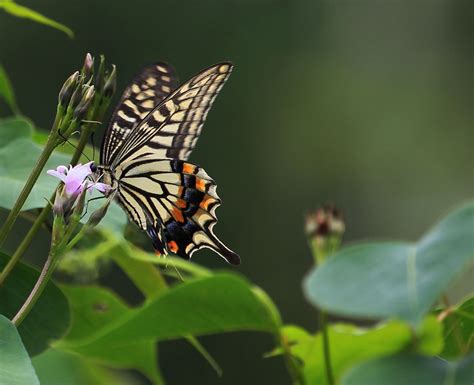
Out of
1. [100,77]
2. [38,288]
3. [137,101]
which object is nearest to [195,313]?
[38,288]

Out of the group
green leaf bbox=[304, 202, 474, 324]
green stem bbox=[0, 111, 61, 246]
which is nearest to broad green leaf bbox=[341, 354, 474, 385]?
green leaf bbox=[304, 202, 474, 324]

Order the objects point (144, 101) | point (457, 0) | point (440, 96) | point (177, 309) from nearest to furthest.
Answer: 1. point (177, 309)
2. point (144, 101)
3. point (440, 96)
4. point (457, 0)

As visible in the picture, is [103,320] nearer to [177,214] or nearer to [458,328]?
[177,214]

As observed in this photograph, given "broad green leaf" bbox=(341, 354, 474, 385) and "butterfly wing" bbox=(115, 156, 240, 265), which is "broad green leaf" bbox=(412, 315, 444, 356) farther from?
"butterfly wing" bbox=(115, 156, 240, 265)

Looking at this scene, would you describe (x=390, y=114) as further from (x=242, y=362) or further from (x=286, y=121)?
(x=242, y=362)

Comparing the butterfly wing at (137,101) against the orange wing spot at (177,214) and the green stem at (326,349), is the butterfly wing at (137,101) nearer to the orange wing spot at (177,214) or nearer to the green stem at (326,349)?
the orange wing spot at (177,214)

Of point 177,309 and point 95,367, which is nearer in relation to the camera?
point 177,309

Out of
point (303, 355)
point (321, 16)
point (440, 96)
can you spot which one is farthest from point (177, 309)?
point (440, 96)
